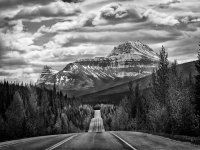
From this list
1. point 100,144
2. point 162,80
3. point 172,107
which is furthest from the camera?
point 162,80

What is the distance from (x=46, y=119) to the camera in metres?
136

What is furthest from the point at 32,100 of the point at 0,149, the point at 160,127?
the point at 0,149

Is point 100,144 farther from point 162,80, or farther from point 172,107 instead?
point 162,80

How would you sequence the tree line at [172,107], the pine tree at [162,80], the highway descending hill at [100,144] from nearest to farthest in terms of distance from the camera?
the highway descending hill at [100,144] → the tree line at [172,107] → the pine tree at [162,80]

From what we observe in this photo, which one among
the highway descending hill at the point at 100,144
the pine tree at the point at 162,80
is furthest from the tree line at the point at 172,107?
the highway descending hill at the point at 100,144

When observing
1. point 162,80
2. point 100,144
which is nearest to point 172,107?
point 100,144

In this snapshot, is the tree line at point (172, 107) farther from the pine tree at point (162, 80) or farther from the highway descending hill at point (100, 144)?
the highway descending hill at point (100, 144)

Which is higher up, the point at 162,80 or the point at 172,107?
the point at 162,80

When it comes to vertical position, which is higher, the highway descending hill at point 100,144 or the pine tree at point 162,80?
the pine tree at point 162,80

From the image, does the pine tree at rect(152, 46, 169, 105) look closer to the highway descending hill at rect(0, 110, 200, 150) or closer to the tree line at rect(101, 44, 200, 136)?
the tree line at rect(101, 44, 200, 136)

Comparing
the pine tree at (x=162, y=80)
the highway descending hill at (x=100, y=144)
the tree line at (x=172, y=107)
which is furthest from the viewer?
the pine tree at (x=162, y=80)

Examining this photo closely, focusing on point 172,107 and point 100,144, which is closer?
point 100,144

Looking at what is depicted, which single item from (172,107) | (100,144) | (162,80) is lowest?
(100,144)

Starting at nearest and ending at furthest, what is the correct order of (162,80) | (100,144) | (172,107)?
(100,144)
(172,107)
(162,80)
